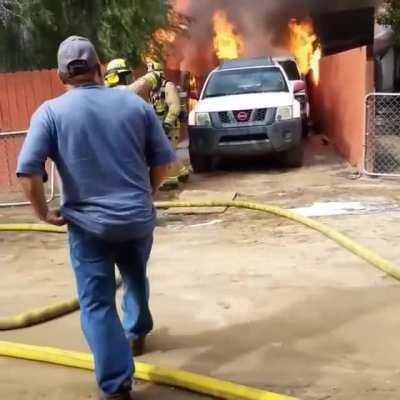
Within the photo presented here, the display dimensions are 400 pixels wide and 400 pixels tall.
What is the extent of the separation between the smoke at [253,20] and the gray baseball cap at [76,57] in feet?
83.4

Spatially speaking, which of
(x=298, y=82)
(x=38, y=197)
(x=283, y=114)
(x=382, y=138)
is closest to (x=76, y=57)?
(x=38, y=197)

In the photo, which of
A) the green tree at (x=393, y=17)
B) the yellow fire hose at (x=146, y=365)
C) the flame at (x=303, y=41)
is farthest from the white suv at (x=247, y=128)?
the flame at (x=303, y=41)

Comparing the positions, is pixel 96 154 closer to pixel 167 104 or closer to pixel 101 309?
pixel 101 309

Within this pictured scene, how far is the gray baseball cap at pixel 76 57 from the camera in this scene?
125 inches

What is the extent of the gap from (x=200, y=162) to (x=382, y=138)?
13.2 feet

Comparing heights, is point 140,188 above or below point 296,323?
above

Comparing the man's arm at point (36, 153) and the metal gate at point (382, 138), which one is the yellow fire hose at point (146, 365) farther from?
the metal gate at point (382, 138)

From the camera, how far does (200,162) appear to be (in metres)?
12.0

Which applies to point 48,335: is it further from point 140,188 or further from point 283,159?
point 283,159

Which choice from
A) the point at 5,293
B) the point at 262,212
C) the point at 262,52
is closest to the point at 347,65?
the point at 262,212

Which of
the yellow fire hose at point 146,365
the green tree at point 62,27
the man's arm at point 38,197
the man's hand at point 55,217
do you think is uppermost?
the green tree at point 62,27

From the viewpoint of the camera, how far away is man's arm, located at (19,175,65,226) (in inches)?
124

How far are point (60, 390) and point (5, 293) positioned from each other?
203cm

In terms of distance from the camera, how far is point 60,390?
3609mm
